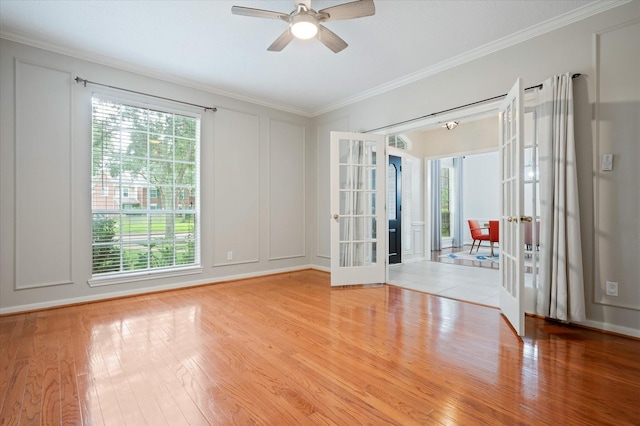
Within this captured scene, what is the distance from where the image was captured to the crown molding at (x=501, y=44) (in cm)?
267

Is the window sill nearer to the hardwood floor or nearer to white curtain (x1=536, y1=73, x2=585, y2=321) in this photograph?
the hardwood floor

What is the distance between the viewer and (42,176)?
3.25 metres

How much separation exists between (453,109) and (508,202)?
139 cm

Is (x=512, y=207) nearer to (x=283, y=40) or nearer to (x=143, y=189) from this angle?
(x=283, y=40)

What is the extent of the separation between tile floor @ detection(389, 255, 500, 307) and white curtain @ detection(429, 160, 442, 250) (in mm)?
2114

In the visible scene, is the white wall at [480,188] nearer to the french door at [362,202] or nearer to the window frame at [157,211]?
the french door at [362,202]

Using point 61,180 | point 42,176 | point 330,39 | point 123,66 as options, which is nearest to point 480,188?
point 330,39

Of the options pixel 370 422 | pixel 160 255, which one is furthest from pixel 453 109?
pixel 160 255

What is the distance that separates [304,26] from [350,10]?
16.2 inches

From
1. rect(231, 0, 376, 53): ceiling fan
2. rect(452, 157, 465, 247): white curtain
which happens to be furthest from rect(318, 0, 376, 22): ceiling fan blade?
rect(452, 157, 465, 247): white curtain

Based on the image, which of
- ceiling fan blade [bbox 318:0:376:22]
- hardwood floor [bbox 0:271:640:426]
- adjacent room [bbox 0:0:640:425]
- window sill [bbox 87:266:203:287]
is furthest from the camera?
window sill [bbox 87:266:203:287]

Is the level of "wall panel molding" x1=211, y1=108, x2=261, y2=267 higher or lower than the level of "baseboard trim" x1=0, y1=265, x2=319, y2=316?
higher

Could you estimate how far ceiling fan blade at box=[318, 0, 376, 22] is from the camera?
2.29 m

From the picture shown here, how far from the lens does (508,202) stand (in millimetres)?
2953
